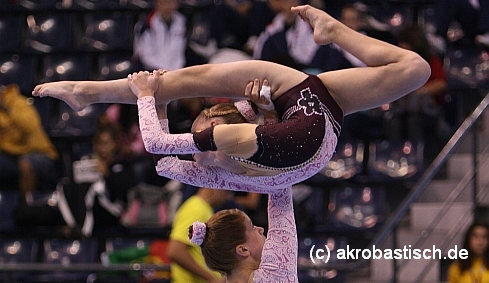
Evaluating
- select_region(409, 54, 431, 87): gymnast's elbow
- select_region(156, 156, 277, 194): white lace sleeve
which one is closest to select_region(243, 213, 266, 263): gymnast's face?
select_region(156, 156, 277, 194): white lace sleeve

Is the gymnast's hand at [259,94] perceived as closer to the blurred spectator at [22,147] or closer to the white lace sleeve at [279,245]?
the white lace sleeve at [279,245]

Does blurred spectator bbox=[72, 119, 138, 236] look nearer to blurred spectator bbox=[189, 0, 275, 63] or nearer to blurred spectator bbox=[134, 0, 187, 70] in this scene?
blurred spectator bbox=[134, 0, 187, 70]

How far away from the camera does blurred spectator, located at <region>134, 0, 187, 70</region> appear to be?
310 inches

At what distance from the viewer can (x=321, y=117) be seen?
3424mm

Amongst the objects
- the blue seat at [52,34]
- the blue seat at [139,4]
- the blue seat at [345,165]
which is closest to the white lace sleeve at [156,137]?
the blue seat at [345,165]

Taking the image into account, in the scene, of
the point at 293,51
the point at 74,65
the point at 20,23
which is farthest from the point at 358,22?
the point at 20,23

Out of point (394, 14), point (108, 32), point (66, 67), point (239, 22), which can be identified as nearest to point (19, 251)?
point (66, 67)

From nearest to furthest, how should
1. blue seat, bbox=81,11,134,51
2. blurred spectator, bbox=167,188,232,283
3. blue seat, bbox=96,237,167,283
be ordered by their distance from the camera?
blurred spectator, bbox=167,188,232,283 < blue seat, bbox=96,237,167,283 < blue seat, bbox=81,11,134,51

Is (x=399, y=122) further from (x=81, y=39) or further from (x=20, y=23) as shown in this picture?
(x=20, y=23)

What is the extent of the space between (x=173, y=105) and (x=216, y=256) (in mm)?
3850

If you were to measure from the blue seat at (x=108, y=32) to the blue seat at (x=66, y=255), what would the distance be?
2161 millimetres

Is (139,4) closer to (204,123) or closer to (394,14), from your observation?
(394,14)

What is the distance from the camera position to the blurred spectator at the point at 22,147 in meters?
7.42

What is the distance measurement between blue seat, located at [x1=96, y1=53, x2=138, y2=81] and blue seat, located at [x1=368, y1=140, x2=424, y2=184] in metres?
2.41
